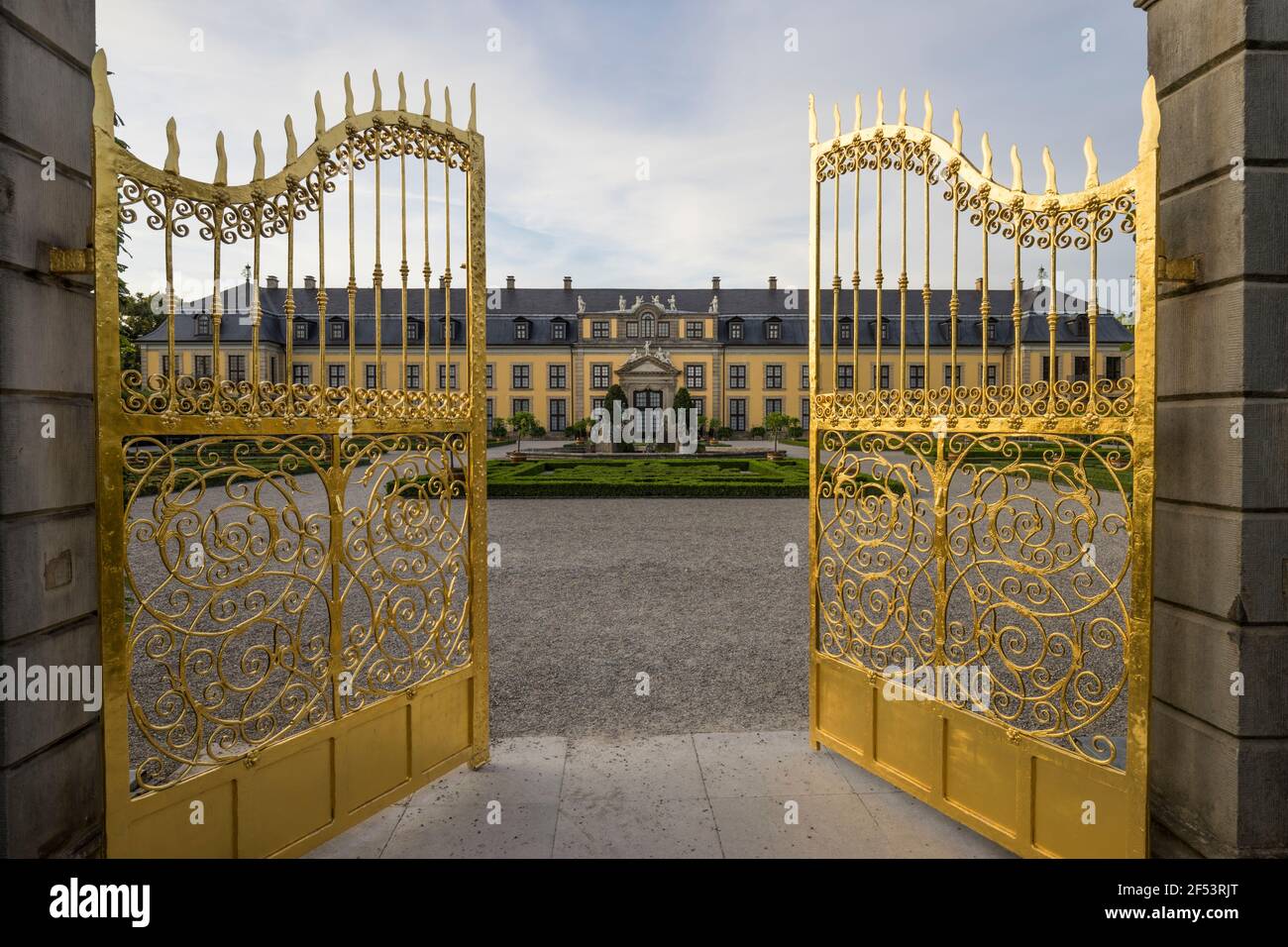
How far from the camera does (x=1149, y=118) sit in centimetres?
245

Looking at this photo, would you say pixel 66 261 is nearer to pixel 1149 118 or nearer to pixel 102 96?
pixel 102 96

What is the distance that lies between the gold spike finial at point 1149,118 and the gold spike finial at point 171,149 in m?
3.49

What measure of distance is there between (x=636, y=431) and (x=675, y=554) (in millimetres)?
26144

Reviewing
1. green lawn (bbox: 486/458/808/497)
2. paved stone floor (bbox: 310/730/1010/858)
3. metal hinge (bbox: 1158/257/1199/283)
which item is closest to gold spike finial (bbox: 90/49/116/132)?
paved stone floor (bbox: 310/730/1010/858)

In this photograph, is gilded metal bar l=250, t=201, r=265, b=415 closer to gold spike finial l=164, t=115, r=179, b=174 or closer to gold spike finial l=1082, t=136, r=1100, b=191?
gold spike finial l=164, t=115, r=179, b=174

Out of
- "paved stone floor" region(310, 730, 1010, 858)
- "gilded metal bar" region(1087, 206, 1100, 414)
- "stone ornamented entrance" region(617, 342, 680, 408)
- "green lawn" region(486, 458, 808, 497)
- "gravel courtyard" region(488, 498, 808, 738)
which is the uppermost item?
"stone ornamented entrance" region(617, 342, 680, 408)

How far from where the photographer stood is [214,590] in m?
2.69

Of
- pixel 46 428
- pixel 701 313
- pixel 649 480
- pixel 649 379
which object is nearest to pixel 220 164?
pixel 46 428

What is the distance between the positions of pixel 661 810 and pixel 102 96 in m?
3.54

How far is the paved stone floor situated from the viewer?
9.75 feet

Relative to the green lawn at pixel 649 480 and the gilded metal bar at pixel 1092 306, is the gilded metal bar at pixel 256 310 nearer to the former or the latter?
the gilded metal bar at pixel 1092 306

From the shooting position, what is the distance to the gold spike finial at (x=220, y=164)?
8.70 feet

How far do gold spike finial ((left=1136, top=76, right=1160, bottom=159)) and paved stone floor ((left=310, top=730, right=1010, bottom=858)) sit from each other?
9.44 ft
